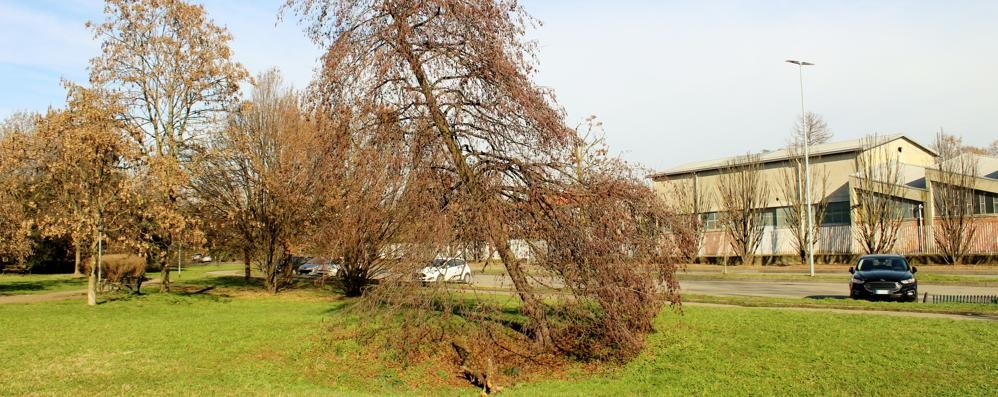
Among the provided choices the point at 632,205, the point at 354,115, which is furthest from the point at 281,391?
the point at 632,205

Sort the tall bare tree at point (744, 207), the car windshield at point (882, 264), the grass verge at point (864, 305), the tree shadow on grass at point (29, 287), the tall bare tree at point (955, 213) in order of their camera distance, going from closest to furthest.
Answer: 1. the grass verge at point (864, 305)
2. the car windshield at point (882, 264)
3. the tree shadow on grass at point (29, 287)
4. the tall bare tree at point (955, 213)
5. the tall bare tree at point (744, 207)

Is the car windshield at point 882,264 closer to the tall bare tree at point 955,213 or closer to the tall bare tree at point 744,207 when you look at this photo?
the tall bare tree at point 955,213

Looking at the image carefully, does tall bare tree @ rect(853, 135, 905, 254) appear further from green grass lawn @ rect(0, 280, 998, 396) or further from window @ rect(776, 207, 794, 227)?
green grass lawn @ rect(0, 280, 998, 396)

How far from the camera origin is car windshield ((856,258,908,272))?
61.4ft

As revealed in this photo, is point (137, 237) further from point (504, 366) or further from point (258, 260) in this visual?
point (504, 366)

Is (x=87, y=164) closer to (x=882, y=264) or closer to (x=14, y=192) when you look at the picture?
(x=14, y=192)

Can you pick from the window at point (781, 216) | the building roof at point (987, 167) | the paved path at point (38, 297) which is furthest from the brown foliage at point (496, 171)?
the building roof at point (987, 167)

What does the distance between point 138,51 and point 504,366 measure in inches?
693

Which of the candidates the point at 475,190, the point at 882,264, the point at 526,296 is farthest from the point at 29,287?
the point at 882,264

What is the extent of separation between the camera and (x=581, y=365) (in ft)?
35.7

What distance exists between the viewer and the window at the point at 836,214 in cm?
4109

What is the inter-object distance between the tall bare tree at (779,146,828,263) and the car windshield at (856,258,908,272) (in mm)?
20312

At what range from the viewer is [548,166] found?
1092cm

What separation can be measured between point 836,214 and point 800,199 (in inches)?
121
